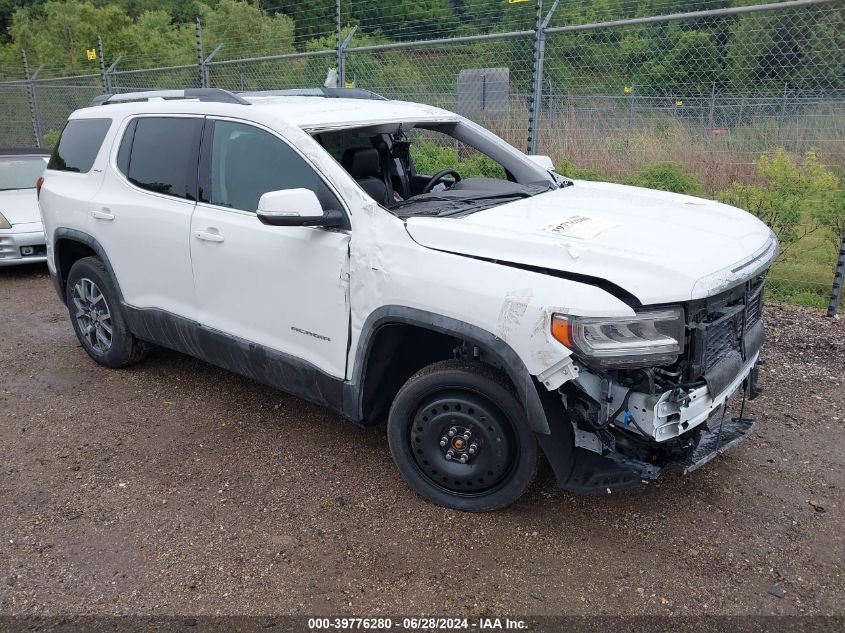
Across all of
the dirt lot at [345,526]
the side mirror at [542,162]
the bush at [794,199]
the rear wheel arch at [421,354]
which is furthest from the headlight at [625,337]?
the bush at [794,199]

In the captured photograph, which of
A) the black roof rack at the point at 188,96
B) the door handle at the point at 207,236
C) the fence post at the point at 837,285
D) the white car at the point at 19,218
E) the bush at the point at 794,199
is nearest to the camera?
the door handle at the point at 207,236

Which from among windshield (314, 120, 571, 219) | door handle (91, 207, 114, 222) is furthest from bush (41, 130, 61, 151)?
windshield (314, 120, 571, 219)

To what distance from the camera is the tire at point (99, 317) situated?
4.92 metres

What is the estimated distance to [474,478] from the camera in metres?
3.29

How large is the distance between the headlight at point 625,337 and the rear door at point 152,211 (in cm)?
247

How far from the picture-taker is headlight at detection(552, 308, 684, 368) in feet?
8.82

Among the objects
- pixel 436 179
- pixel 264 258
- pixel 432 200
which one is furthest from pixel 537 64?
pixel 264 258

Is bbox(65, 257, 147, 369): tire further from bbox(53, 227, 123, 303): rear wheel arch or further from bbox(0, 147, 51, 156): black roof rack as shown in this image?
bbox(0, 147, 51, 156): black roof rack

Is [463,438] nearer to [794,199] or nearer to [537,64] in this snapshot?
[537,64]

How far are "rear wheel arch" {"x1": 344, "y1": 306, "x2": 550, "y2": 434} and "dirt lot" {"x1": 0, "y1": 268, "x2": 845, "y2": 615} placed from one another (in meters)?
0.51

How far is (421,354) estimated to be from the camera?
361cm

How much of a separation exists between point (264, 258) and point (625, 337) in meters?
1.95

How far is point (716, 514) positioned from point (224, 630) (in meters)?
2.30

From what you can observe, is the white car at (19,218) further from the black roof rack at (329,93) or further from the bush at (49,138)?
the bush at (49,138)
